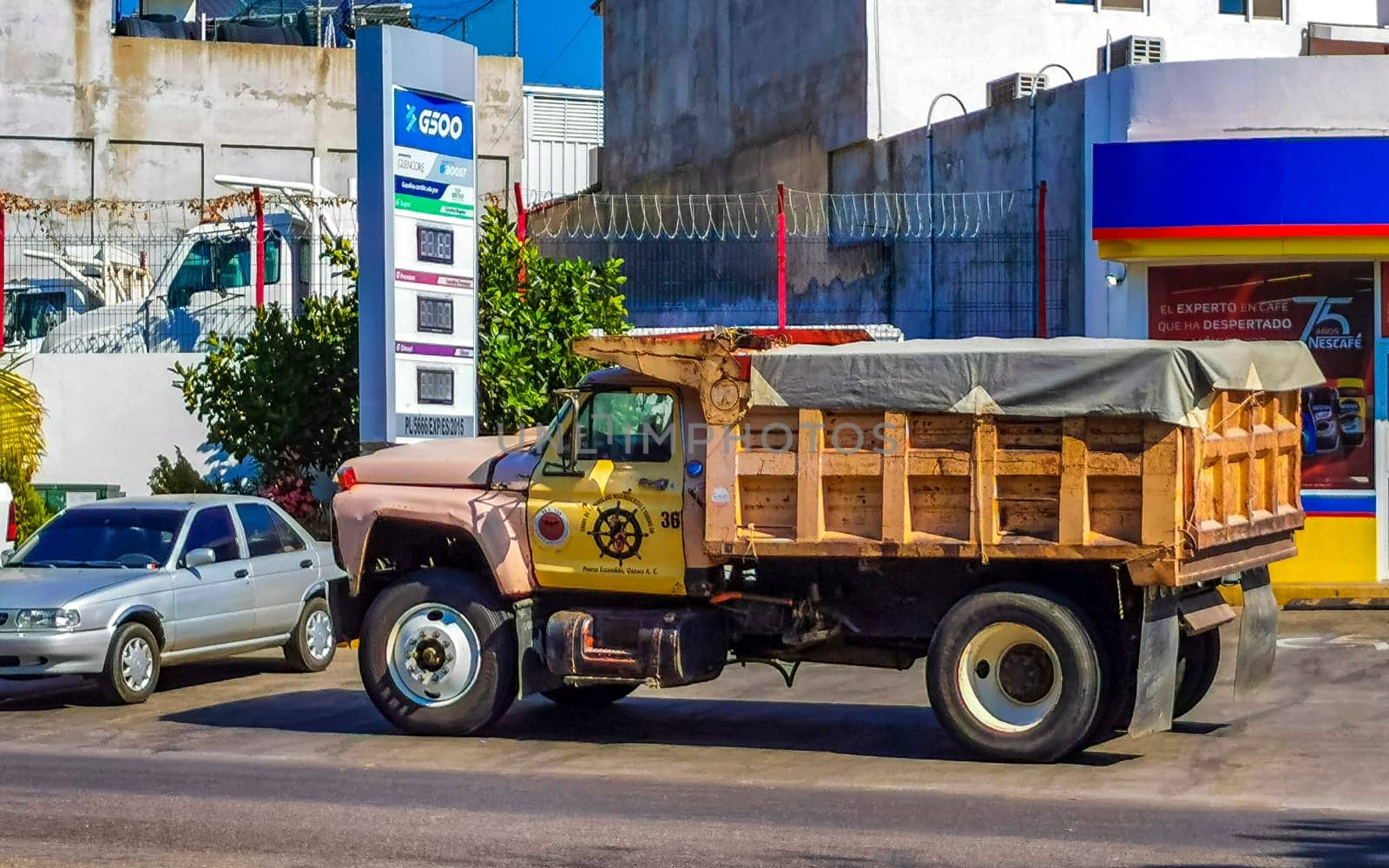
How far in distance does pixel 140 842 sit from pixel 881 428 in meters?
4.70

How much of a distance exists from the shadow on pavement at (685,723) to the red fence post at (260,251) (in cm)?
796

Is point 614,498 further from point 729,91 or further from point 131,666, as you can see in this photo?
point 729,91

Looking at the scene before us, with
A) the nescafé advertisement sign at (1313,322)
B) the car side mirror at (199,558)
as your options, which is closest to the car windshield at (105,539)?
the car side mirror at (199,558)

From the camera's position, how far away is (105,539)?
1511 centimetres

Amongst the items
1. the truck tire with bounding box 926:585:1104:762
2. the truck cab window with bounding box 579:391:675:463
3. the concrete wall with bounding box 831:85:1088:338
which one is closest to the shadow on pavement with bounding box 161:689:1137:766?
the truck tire with bounding box 926:585:1104:762

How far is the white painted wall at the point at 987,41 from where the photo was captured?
88.4 ft

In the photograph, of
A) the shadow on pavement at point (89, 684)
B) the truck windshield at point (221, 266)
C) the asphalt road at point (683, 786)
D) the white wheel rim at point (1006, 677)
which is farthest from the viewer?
the truck windshield at point (221, 266)

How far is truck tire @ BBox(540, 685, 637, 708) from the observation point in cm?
1360

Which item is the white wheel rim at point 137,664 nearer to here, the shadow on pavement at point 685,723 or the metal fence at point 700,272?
the shadow on pavement at point 685,723

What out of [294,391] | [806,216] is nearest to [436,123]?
[294,391]

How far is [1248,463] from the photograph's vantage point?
38.6 ft

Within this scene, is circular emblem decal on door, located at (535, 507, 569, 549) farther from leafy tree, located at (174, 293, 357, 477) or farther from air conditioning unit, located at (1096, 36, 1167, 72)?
air conditioning unit, located at (1096, 36, 1167, 72)

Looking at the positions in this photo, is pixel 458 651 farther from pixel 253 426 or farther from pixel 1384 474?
pixel 1384 474

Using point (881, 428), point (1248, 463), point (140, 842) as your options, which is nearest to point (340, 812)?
point (140, 842)
